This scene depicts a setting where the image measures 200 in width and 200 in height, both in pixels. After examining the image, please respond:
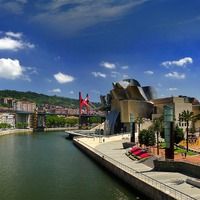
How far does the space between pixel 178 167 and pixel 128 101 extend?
2475 inches

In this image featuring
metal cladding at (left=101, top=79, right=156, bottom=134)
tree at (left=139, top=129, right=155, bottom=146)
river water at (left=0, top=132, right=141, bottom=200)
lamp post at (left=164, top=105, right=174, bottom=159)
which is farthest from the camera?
metal cladding at (left=101, top=79, right=156, bottom=134)

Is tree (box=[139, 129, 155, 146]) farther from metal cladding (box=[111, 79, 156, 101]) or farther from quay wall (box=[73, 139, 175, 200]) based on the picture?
metal cladding (box=[111, 79, 156, 101])

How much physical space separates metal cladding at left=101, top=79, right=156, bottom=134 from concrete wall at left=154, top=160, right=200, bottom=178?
6045cm

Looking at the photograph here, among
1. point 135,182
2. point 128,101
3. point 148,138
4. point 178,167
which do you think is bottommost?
point 135,182

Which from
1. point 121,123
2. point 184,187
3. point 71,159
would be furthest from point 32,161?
point 121,123

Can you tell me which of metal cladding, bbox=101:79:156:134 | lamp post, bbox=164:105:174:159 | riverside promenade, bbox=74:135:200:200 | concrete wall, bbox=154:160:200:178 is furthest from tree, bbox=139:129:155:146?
metal cladding, bbox=101:79:156:134

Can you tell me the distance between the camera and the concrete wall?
88.7 ft

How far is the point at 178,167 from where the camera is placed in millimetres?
29766

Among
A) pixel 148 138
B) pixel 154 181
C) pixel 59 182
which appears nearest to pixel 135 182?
pixel 154 181

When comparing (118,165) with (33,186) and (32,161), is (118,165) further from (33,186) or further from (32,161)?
(32,161)

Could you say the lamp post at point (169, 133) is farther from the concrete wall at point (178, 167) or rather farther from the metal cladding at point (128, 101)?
the metal cladding at point (128, 101)

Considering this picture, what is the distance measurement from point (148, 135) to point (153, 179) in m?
21.0

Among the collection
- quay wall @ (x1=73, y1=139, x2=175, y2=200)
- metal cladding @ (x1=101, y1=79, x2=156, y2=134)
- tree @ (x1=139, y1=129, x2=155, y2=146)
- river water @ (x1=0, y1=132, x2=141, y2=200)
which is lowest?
river water @ (x1=0, y1=132, x2=141, y2=200)

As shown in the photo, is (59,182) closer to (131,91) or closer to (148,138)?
(148,138)
